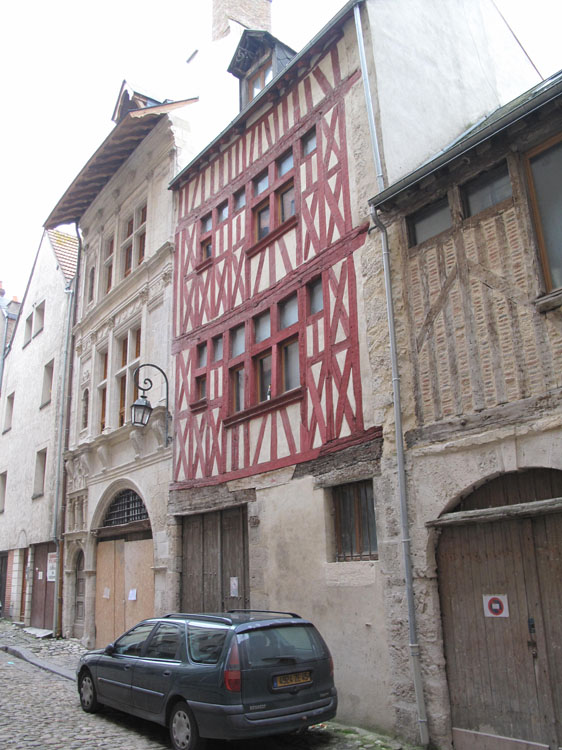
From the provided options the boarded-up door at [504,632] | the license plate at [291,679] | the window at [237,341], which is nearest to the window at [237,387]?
the window at [237,341]

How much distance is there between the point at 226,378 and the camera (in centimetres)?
999

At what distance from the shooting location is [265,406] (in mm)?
8836

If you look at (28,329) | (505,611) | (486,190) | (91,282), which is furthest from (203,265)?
(28,329)

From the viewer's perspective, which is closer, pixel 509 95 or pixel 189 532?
pixel 189 532

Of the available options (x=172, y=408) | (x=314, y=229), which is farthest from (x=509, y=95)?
(x=172, y=408)

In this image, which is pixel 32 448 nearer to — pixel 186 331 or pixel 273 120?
pixel 186 331

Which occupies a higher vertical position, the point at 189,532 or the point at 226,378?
the point at 226,378

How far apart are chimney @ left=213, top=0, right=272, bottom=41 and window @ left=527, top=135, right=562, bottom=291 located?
1073 cm

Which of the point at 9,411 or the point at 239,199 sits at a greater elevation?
the point at 239,199

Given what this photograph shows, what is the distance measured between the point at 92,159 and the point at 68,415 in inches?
237

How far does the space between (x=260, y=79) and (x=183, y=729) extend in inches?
417

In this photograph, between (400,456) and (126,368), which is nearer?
(400,456)

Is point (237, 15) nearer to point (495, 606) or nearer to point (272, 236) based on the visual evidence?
point (272, 236)

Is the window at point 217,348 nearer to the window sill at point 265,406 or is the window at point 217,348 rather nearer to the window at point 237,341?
the window at point 237,341
